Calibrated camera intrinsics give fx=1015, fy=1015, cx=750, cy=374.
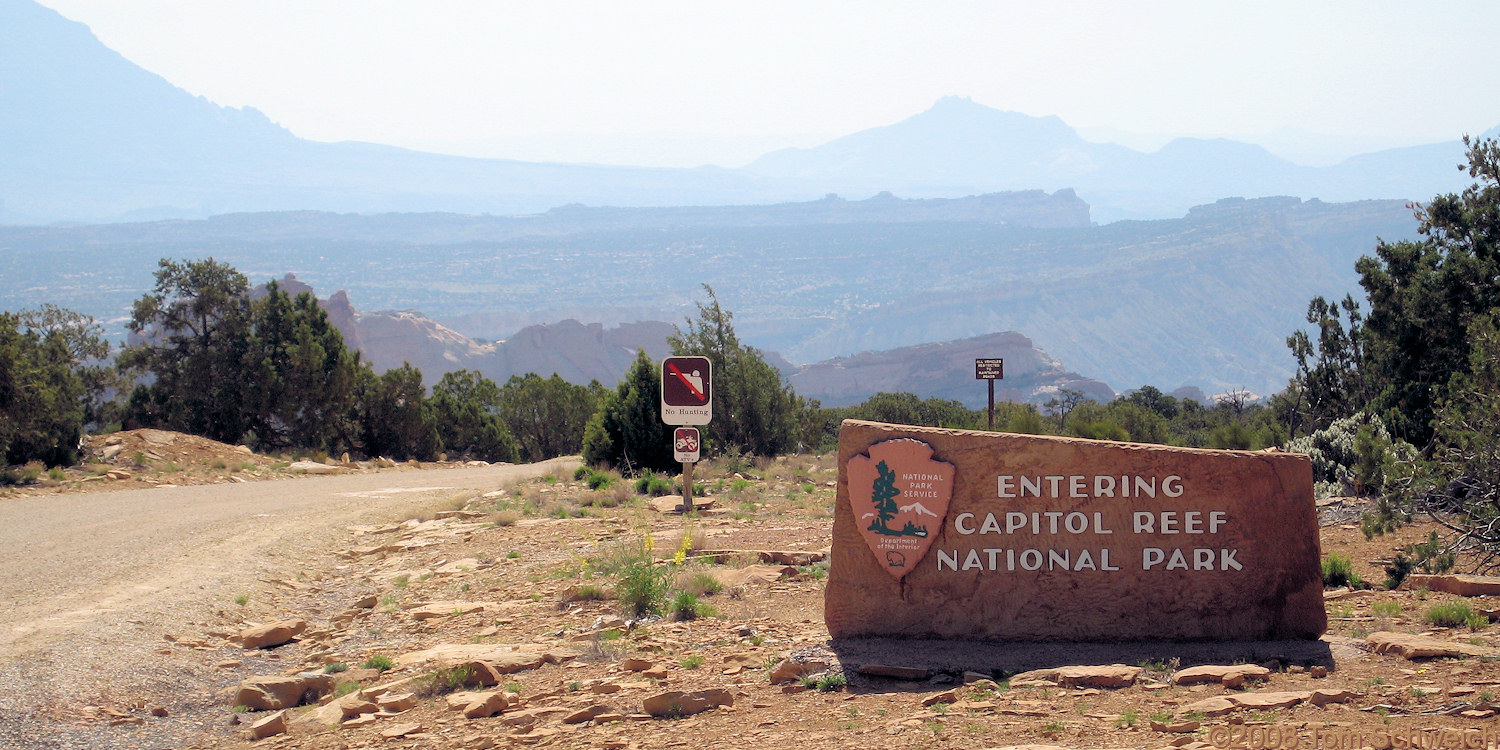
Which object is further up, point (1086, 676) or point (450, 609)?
point (1086, 676)

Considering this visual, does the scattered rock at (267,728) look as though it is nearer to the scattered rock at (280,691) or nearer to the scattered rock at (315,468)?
the scattered rock at (280,691)

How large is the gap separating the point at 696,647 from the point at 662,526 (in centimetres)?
589

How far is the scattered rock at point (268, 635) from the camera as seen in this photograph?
363 inches

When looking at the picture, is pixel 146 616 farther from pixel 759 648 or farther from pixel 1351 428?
pixel 1351 428

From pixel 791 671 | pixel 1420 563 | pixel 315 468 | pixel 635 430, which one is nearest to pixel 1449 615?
pixel 1420 563

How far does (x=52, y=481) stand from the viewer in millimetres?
21641

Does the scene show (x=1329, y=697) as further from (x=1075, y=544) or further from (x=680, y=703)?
(x=680, y=703)

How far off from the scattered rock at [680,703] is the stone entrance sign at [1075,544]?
140 cm

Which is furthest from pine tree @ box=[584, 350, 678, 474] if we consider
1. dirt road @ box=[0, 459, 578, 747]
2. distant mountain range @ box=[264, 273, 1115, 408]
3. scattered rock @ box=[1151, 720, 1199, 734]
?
distant mountain range @ box=[264, 273, 1115, 408]

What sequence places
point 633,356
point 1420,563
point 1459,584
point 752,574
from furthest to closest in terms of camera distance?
point 633,356
point 752,574
point 1420,563
point 1459,584

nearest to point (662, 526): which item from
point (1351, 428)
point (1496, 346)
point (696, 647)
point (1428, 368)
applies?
point (696, 647)

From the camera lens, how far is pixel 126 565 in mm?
11656

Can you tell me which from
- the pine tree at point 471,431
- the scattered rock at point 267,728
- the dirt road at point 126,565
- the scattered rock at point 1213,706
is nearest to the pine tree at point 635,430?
the dirt road at point 126,565

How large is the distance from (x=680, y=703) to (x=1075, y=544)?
3.10m
